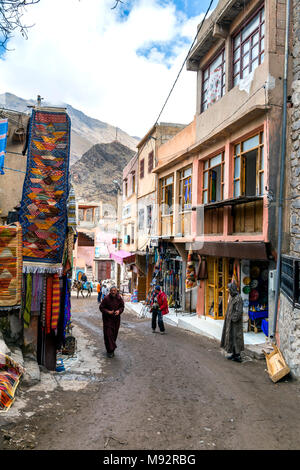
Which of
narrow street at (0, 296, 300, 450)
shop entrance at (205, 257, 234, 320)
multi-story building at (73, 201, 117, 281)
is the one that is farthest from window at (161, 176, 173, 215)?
multi-story building at (73, 201, 117, 281)

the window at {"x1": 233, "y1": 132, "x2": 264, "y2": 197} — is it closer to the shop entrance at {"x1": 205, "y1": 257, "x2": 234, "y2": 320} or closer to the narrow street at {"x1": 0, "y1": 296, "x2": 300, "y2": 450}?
the shop entrance at {"x1": 205, "y1": 257, "x2": 234, "y2": 320}

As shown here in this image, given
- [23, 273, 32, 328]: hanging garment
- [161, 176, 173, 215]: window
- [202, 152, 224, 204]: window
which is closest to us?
[23, 273, 32, 328]: hanging garment

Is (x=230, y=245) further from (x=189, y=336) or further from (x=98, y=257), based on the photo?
(x=98, y=257)

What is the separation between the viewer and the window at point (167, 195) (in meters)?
17.6

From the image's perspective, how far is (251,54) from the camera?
34.6 ft

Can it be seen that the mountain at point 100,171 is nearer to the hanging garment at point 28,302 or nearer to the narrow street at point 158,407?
the narrow street at point 158,407

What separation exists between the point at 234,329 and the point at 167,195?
34.5 feet

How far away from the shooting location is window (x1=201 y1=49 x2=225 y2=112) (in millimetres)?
12578

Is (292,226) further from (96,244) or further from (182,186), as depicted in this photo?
(96,244)

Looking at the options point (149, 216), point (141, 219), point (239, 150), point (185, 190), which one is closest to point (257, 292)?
point (239, 150)

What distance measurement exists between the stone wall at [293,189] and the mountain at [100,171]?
178 ft

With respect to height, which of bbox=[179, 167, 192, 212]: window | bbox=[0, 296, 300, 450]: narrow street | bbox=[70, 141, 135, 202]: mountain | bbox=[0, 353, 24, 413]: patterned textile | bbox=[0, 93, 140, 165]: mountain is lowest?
bbox=[0, 296, 300, 450]: narrow street

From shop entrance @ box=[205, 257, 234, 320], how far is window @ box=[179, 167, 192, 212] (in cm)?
255

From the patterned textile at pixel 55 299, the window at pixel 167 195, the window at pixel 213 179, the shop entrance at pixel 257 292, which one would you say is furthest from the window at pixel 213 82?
the patterned textile at pixel 55 299
